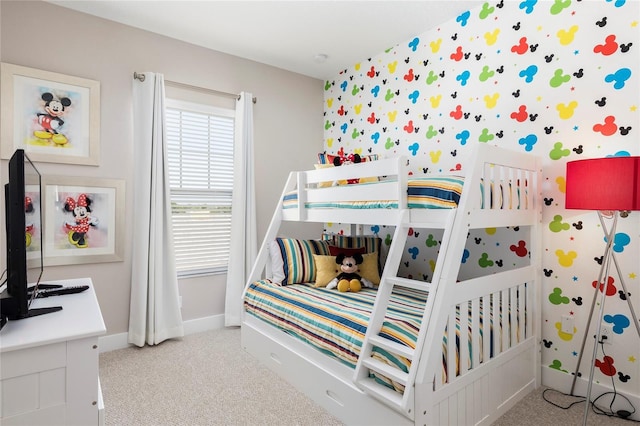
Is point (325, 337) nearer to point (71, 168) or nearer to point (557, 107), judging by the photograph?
point (557, 107)

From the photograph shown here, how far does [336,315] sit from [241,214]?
161 centimetres

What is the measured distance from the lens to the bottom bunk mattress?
1825 mm

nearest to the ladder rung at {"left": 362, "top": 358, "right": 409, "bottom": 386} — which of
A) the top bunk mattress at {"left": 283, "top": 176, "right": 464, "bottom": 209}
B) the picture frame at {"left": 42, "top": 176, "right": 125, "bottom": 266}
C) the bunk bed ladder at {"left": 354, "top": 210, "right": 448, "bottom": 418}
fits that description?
the bunk bed ladder at {"left": 354, "top": 210, "right": 448, "bottom": 418}

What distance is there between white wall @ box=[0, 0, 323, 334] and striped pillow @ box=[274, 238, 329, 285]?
670 millimetres

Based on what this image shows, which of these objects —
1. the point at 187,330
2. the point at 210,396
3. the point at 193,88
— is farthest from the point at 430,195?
the point at 187,330

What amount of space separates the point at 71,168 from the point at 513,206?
2995 mm

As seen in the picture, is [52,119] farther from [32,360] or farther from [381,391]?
[381,391]

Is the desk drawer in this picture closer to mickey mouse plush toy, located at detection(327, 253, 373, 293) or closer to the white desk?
the white desk

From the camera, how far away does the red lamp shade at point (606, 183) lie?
1.70m

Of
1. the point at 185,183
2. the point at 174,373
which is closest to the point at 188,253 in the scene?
the point at 185,183

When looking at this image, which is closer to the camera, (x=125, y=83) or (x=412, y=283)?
(x=412, y=283)

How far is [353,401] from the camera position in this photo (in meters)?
1.90

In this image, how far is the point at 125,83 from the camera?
294cm

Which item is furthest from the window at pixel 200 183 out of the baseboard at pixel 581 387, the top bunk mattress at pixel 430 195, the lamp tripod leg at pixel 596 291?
the lamp tripod leg at pixel 596 291
